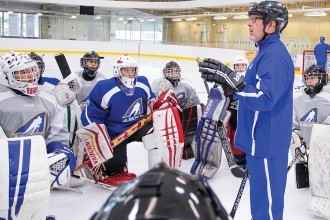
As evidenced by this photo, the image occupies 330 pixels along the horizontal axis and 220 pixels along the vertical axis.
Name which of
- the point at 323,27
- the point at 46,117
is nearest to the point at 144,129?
the point at 46,117

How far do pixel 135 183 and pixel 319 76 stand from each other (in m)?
2.95

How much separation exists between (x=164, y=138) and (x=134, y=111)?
34 centimetres

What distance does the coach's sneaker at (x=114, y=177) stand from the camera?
3476 millimetres

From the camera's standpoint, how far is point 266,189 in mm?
2225

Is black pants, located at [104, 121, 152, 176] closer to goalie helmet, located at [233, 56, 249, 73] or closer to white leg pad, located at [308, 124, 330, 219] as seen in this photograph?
white leg pad, located at [308, 124, 330, 219]

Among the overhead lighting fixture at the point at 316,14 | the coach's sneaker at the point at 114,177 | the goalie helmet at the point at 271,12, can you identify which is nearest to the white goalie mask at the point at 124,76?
the coach's sneaker at the point at 114,177

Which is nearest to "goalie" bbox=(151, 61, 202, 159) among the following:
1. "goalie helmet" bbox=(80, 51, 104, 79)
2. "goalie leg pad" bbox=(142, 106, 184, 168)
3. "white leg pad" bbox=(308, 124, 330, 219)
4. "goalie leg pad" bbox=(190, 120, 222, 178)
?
"goalie leg pad" bbox=(190, 120, 222, 178)

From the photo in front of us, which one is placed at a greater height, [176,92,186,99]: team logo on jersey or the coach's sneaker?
[176,92,186,99]: team logo on jersey

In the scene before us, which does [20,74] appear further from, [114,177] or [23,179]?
[114,177]

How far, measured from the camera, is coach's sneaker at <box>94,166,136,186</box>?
3476 millimetres

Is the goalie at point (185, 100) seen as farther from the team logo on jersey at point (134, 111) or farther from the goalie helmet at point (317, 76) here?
the goalie helmet at point (317, 76)

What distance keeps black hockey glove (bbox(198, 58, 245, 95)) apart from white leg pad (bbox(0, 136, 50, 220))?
0.80 m

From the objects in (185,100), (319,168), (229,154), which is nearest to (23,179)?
(319,168)

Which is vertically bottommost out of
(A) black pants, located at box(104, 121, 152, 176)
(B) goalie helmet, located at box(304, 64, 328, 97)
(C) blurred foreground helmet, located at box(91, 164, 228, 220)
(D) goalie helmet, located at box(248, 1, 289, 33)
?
(A) black pants, located at box(104, 121, 152, 176)
